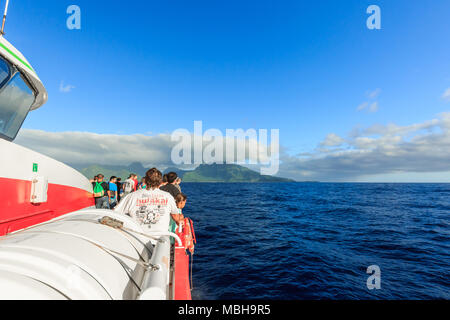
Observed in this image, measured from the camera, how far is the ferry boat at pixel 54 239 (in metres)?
1.35

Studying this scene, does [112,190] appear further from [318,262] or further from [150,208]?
[318,262]

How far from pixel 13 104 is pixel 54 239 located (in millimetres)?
3978

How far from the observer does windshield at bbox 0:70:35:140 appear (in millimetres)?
3623

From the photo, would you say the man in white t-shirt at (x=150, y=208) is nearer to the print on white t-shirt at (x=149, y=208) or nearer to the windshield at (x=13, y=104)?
Answer: the print on white t-shirt at (x=149, y=208)

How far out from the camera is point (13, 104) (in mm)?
3887

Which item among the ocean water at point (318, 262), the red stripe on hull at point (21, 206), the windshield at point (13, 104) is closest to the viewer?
the red stripe on hull at point (21, 206)

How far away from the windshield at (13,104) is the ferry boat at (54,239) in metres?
0.02

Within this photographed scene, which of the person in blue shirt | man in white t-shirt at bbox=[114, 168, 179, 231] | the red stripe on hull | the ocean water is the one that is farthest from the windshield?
the person in blue shirt

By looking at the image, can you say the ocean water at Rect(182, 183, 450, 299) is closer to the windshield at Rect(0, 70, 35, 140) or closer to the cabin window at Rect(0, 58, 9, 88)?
the windshield at Rect(0, 70, 35, 140)

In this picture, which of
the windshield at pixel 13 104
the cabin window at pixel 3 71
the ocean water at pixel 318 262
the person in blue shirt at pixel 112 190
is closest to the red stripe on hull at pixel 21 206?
the windshield at pixel 13 104

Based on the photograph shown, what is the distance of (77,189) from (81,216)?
13.3 ft

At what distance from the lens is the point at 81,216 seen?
8.95ft

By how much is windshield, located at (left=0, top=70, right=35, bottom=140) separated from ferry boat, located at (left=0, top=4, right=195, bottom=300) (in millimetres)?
19
